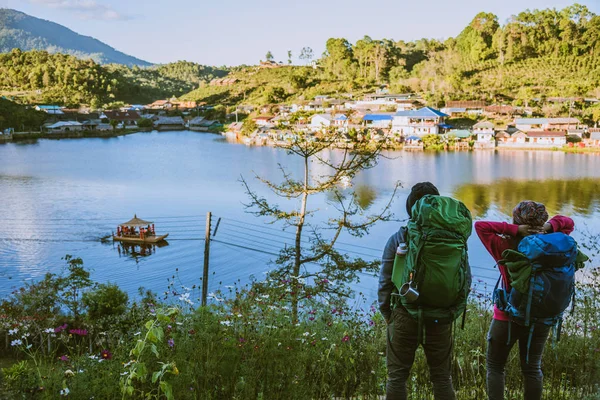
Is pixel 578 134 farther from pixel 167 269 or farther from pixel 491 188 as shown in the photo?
pixel 167 269

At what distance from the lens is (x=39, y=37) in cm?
16350

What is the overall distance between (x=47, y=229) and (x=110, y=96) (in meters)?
51.9

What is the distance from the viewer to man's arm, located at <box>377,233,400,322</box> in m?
1.48

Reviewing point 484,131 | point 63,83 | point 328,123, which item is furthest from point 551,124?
point 63,83

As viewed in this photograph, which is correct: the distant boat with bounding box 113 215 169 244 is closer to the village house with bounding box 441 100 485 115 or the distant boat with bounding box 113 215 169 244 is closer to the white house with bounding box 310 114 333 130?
the white house with bounding box 310 114 333 130

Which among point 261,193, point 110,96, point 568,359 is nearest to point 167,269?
point 261,193

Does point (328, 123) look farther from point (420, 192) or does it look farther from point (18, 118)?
point (18, 118)

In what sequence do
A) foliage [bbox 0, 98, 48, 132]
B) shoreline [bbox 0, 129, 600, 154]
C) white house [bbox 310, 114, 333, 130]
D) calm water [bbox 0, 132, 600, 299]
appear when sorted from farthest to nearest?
foliage [bbox 0, 98, 48, 132], shoreline [bbox 0, 129, 600, 154], calm water [bbox 0, 132, 600, 299], white house [bbox 310, 114, 333, 130]

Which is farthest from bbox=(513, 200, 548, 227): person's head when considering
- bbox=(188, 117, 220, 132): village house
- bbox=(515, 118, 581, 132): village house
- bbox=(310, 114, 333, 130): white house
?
bbox=(188, 117, 220, 132): village house

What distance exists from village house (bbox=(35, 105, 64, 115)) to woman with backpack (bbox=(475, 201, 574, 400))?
161ft

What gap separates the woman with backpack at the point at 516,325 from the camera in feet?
5.17

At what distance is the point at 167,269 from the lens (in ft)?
29.2

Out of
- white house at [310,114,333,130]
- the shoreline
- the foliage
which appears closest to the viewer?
white house at [310,114,333,130]

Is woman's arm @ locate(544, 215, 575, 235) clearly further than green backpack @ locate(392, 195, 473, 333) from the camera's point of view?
Yes
